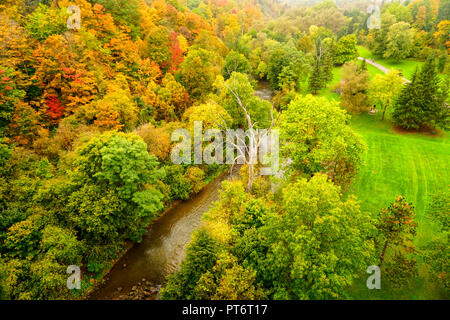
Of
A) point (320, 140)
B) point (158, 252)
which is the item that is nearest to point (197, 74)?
point (320, 140)

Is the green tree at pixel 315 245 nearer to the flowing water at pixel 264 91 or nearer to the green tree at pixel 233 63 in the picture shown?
the green tree at pixel 233 63

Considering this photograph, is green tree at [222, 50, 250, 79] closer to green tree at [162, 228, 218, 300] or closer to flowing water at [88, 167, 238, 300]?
flowing water at [88, 167, 238, 300]

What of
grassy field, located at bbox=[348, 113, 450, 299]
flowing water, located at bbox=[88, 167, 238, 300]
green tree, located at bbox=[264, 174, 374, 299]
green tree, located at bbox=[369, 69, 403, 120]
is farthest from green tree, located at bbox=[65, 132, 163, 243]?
green tree, located at bbox=[369, 69, 403, 120]

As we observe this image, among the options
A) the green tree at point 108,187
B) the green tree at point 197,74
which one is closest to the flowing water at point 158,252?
the green tree at point 108,187

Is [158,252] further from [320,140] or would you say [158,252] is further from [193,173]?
[320,140]

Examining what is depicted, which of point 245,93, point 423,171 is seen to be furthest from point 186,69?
point 423,171
